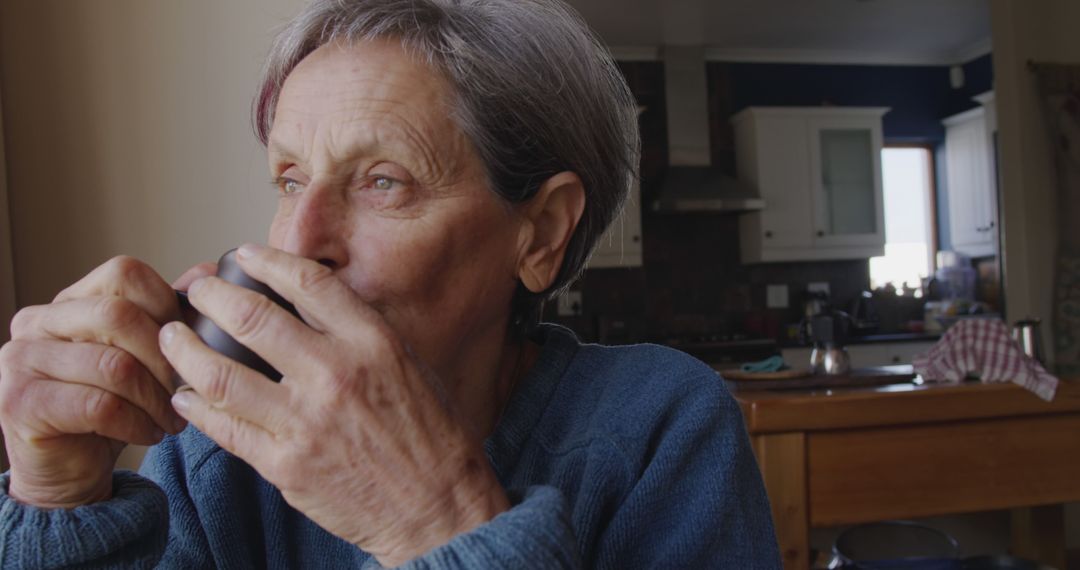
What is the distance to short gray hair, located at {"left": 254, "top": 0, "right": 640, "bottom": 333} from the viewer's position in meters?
0.93

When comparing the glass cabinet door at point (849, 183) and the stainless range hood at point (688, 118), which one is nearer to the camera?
the stainless range hood at point (688, 118)

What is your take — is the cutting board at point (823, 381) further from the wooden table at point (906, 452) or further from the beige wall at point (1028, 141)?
the beige wall at point (1028, 141)

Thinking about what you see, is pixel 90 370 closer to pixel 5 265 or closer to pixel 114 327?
pixel 114 327

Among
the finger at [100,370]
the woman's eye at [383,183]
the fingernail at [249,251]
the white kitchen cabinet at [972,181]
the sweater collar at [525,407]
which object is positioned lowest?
the sweater collar at [525,407]

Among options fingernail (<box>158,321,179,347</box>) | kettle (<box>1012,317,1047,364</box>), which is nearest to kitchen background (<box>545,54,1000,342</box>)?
kettle (<box>1012,317,1047,364</box>)

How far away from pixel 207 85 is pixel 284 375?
1.37 m

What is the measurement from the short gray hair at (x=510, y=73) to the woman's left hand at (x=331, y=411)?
0.37 meters

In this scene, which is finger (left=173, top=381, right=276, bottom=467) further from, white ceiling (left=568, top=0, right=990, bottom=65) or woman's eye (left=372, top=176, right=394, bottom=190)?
white ceiling (left=568, top=0, right=990, bottom=65)

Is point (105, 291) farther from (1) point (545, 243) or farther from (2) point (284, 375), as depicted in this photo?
(1) point (545, 243)

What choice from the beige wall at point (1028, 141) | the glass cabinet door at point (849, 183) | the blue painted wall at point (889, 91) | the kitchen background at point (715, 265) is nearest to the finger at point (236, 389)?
the beige wall at point (1028, 141)

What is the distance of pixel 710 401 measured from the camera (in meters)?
0.98

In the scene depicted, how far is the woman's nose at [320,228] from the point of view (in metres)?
0.80

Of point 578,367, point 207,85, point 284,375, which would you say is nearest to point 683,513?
point 578,367

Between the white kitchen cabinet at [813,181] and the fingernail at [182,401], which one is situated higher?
the white kitchen cabinet at [813,181]
